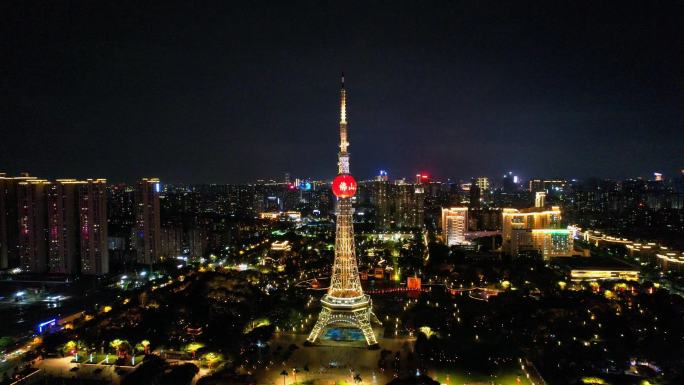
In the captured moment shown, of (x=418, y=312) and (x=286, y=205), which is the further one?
(x=286, y=205)

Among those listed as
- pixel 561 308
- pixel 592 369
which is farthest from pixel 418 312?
pixel 592 369

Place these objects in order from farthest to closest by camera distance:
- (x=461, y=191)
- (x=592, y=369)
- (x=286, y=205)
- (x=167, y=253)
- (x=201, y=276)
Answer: (x=461, y=191), (x=286, y=205), (x=167, y=253), (x=201, y=276), (x=592, y=369)

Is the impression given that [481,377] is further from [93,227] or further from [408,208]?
[408,208]

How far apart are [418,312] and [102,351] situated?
9822 millimetres

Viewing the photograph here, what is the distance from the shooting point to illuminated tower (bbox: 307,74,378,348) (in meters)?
14.9

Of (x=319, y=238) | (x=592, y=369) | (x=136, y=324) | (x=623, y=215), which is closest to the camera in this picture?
(x=592, y=369)

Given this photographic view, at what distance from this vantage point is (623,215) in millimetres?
45281

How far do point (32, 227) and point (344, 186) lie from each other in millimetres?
18225

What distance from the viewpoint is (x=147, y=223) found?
27406mm

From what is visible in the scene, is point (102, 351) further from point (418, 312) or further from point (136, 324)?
point (418, 312)

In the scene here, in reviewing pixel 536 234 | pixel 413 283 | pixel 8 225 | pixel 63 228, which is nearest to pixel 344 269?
pixel 413 283

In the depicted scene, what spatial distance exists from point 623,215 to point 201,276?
40.6m

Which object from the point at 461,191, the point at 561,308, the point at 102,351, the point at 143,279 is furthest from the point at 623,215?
the point at 102,351

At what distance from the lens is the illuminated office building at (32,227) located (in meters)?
24.2
